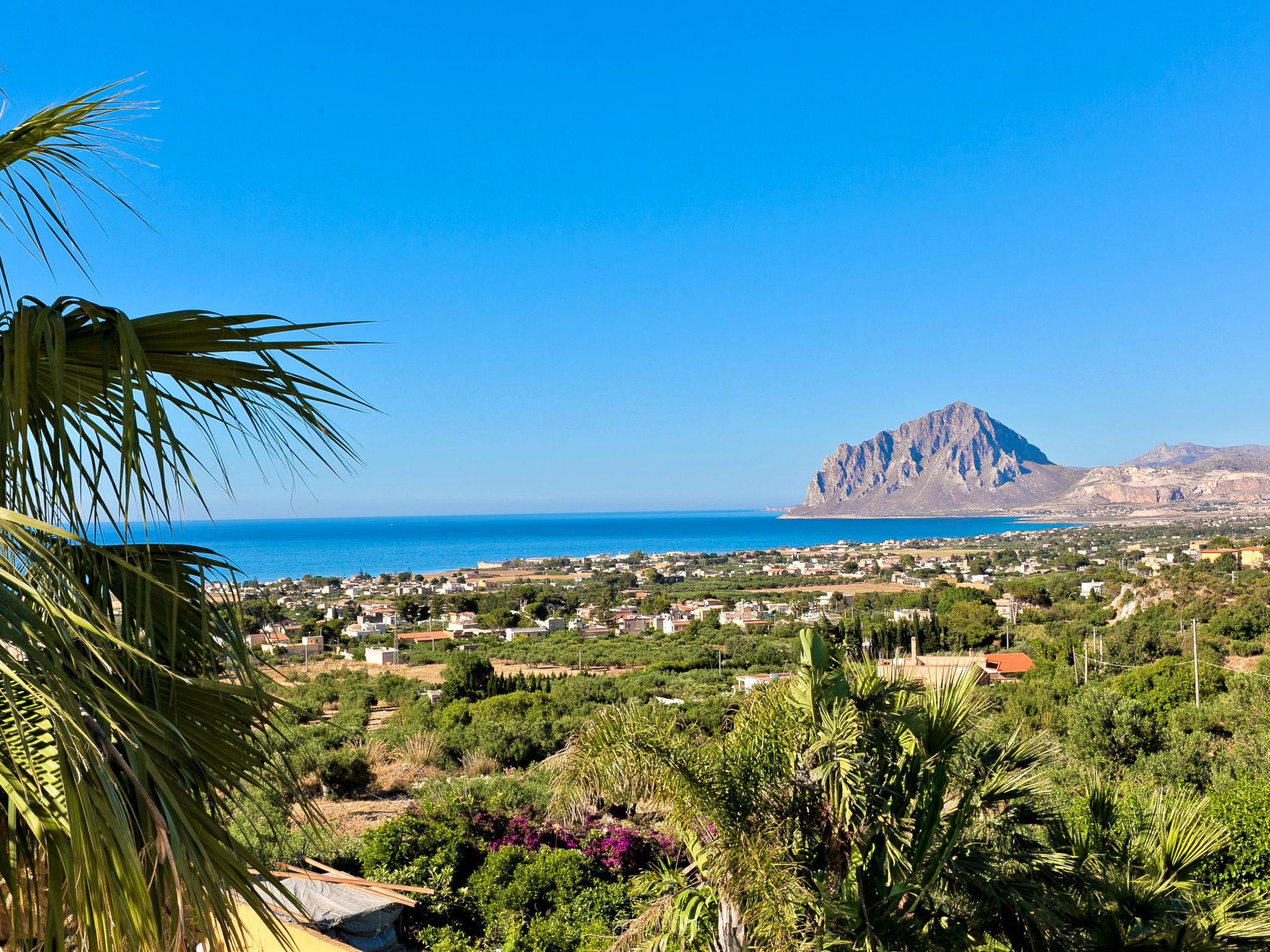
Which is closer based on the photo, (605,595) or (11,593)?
(11,593)

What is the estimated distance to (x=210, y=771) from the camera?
1553mm

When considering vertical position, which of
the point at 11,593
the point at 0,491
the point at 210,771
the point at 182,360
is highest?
the point at 182,360

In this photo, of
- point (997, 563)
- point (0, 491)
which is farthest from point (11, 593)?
point (997, 563)

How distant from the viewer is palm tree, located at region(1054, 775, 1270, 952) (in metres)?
4.19

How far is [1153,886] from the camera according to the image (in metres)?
4.62

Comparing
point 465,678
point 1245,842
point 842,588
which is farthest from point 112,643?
point 842,588

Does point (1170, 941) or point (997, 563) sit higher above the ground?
point (1170, 941)

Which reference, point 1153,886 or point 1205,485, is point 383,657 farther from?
point 1205,485

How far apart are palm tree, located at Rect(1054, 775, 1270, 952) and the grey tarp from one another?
177 inches

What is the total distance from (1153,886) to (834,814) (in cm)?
214

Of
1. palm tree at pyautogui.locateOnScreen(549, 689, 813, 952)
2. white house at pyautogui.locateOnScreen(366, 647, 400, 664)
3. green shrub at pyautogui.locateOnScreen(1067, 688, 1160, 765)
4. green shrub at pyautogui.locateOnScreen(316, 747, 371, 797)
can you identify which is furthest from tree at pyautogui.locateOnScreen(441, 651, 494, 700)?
palm tree at pyautogui.locateOnScreen(549, 689, 813, 952)

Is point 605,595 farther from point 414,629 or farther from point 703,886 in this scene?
point 703,886

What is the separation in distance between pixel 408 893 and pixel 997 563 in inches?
3447

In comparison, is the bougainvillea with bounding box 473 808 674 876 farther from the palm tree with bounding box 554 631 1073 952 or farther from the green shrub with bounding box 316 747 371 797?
the green shrub with bounding box 316 747 371 797
